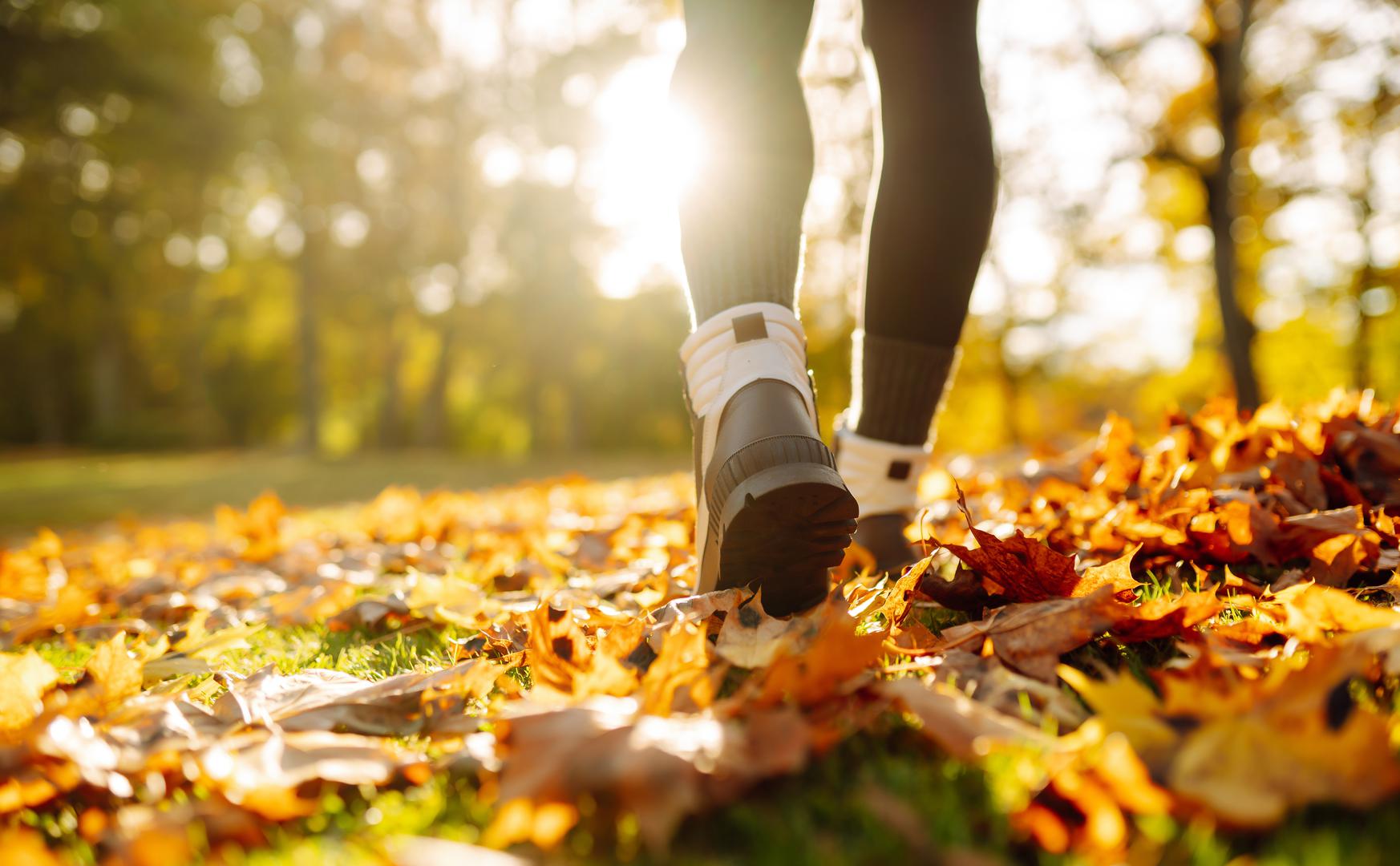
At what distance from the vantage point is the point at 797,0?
135 centimetres

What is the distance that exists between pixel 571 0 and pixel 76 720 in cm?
1740

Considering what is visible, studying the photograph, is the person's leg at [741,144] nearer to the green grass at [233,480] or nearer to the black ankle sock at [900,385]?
the black ankle sock at [900,385]

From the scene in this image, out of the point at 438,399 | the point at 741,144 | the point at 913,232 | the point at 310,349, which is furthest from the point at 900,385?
the point at 438,399

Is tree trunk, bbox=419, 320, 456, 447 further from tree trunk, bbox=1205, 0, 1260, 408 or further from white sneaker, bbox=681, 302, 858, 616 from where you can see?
white sneaker, bbox=681, 302, 858, 616

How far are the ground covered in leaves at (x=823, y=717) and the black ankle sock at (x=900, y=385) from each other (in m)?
0.25

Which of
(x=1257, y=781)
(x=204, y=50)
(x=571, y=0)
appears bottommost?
(x=1257, y=781)

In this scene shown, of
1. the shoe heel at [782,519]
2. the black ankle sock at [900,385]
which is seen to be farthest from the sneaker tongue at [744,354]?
the black ankle sock at [900,385]

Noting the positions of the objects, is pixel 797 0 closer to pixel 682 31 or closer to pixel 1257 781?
pixel 682 31

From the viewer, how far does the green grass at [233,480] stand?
958 cm

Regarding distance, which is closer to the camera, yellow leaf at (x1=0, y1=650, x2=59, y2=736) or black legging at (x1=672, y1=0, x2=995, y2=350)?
yellow leaf at (x1=0, y1=650, x2=59, y2=736)

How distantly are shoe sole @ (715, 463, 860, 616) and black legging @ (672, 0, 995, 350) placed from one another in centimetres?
37

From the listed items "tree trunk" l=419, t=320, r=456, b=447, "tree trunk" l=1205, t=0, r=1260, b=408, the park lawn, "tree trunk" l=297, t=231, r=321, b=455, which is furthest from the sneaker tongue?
"tree trunk" l=419, t=320, r=456, b=447

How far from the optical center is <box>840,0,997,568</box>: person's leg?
1.45m

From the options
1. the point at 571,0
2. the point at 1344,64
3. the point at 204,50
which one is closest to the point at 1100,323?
the point at 1344,64
